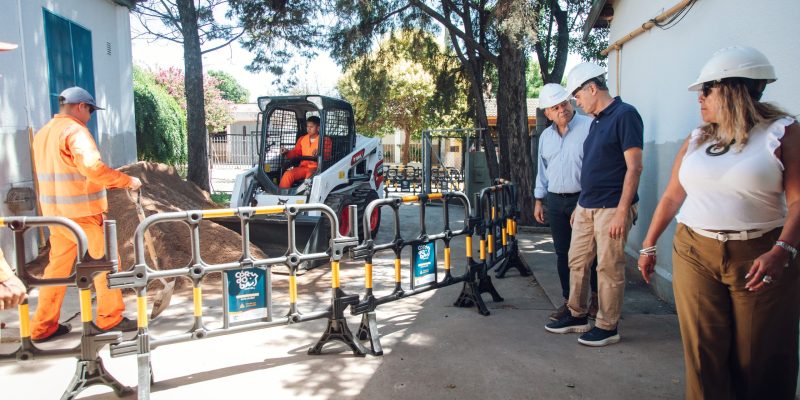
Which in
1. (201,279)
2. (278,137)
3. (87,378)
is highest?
(278,137)

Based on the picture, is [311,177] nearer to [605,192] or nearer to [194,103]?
[194,103]

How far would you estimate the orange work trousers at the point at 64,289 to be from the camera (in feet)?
15.0

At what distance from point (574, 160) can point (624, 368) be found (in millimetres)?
1741

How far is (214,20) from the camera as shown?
48.0 ft

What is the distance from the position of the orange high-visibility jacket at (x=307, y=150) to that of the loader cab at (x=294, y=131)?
0.05 ft

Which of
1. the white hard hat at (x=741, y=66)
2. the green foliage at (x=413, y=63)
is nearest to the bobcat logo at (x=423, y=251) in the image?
the white hard hat at (x=741, y=66)

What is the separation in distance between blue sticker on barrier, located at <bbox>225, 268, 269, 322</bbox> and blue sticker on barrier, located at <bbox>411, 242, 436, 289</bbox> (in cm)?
144

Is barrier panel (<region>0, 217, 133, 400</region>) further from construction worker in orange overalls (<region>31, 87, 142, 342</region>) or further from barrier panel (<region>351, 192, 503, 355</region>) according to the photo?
barrier panel (<region>351, 192, 503, 355</region>)

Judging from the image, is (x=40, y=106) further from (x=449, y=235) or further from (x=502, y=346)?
(x=502, y=346)

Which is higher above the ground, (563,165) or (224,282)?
(563,165)

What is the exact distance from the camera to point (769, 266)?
2490 millimetres

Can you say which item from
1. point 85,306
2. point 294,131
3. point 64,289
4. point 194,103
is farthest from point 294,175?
point 85,306

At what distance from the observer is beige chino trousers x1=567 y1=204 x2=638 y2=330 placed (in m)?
4.30

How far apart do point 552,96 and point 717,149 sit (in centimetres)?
230
